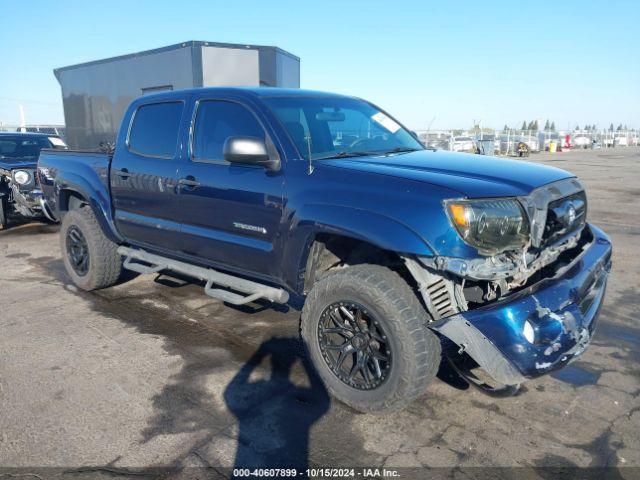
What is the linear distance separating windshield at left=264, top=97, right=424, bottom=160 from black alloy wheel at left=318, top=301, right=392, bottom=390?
3.46 feet

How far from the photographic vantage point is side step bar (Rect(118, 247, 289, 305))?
3.71m

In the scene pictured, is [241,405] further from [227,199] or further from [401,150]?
[401,150]

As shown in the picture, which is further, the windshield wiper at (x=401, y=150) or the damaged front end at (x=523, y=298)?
Result: the windshield wiper at (x=401, y=150)

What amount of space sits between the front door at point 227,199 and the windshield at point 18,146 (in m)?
7.15

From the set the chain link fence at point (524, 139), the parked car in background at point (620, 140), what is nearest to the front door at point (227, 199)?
the chain link fence at point (524, 139)

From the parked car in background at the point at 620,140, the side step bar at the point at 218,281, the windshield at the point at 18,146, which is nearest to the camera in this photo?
the side step bar at the point at 218,281

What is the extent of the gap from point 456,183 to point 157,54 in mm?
9556

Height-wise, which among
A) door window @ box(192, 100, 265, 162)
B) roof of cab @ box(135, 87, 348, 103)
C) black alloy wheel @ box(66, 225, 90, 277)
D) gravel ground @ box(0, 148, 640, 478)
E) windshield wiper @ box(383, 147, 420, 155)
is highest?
roof of cab @ box(135, 87, 348, 103)

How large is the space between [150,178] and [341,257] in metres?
1.91

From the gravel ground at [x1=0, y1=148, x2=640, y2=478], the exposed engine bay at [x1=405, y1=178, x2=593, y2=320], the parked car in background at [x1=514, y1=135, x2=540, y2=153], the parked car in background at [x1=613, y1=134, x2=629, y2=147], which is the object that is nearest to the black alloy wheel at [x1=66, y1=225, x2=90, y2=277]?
the gravel ground at [x1=0, y1=148, x2=640, y2=478]

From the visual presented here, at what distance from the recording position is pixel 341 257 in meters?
3.57

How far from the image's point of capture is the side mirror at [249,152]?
3299 millimetres

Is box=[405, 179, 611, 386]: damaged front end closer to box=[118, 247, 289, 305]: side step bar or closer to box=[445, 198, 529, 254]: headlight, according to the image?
box=[445, 198, 529, 254]: headlight

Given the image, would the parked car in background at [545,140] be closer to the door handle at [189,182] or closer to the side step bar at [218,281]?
the side step bar at [218,281]
